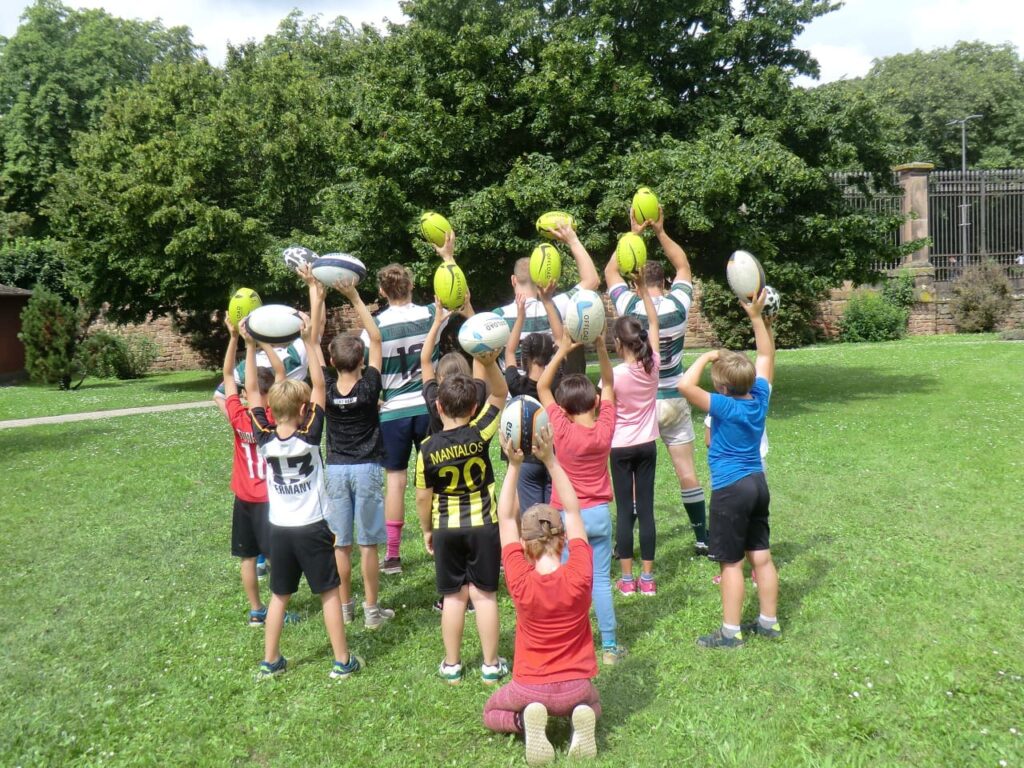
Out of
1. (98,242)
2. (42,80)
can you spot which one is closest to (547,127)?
(98,242)

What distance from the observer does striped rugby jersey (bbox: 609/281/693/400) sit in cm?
562

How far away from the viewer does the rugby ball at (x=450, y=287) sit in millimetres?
4781

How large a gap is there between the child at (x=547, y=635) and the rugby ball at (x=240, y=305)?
247cm

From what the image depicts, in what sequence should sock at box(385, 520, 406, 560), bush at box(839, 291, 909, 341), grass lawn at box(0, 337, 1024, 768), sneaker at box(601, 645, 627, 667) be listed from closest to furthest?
grass lawn at box(0, 337, 1024, 768) < sneaker at box(601, 645, 627, 667) < sock at box(385, 520, 406, 560) < bush at box(839, 291, 909, 341)

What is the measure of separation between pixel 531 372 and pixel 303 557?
5.51 ft

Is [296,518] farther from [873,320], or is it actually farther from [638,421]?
[873,320]

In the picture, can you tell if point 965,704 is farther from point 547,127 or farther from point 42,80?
point 42,80

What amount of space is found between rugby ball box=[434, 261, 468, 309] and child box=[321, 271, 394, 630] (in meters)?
0.46

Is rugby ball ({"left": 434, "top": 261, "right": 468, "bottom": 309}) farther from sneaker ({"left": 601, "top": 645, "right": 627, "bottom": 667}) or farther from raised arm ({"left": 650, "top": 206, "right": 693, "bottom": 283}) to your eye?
sneaker ({"left": 601, "top": 645, "right": 627, "bottom": 667})

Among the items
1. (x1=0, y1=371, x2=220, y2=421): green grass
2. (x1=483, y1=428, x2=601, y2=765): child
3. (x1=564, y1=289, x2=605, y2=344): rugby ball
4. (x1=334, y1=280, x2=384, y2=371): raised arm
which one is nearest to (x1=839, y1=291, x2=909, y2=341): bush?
(x1=0, y1=371, x2=220, y2=421): green grass

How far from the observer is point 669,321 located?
223 inches

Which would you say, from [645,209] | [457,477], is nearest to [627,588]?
[457,477]

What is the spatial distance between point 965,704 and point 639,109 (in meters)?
9.97

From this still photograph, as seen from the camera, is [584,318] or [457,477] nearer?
[457,477]
